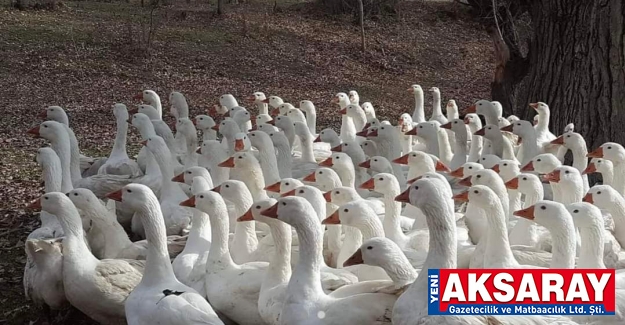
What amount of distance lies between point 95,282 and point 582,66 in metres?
6.97

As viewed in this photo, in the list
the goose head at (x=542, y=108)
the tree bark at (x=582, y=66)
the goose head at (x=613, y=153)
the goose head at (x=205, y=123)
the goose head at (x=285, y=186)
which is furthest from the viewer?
the goose head at (x=205, y=123)

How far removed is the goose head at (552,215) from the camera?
5.81m

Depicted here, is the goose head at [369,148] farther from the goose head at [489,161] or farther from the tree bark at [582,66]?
the tree bark at [582,66]

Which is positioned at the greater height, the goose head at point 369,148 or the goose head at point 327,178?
the goose head at point 327,178

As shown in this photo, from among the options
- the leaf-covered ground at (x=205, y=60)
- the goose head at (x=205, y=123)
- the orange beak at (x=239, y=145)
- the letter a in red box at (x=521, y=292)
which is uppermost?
the letter a in red box at (x=521, y=292)

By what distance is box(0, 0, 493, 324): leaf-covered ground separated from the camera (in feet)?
49.5

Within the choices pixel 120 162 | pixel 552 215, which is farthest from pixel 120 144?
pixel 552 215

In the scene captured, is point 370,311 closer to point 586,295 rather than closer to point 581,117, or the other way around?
point 586,295

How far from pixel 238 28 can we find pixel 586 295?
1791 centimetres

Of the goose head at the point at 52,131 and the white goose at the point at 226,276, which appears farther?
the goose head at the point at 52,131

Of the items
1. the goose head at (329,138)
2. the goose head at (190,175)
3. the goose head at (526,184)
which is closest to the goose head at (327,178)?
the goose head at (190,175)

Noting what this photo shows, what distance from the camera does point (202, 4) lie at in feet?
84.2

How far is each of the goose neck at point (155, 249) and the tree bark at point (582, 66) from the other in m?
6.28

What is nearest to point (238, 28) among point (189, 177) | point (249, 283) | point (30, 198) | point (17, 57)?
point (17, 57)
